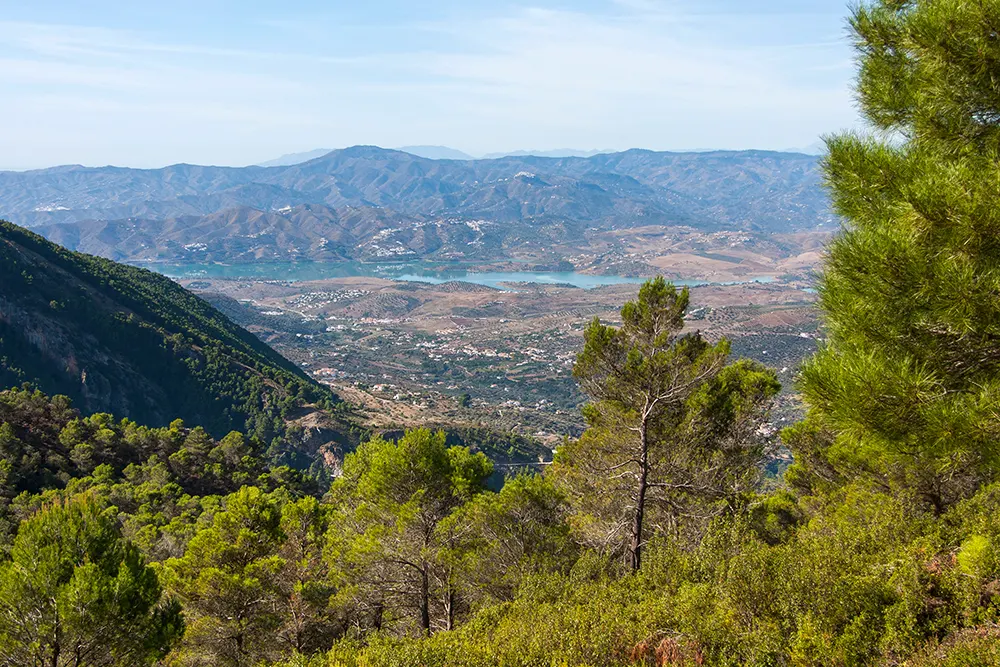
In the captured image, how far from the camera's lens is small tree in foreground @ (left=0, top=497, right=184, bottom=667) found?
322 inches

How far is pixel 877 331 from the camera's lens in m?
5.18

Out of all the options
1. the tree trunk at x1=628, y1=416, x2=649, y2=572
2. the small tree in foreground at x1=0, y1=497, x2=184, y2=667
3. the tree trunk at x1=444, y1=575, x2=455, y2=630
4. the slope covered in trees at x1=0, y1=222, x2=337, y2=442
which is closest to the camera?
the small tree in foreground at x1=0, y1=497, x2=184, y2=667

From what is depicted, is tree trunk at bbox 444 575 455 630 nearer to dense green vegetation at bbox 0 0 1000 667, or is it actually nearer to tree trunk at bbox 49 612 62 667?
dense green vegetation at bbox 0 0 1000 667

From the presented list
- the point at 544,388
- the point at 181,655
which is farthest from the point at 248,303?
the point at 181,655

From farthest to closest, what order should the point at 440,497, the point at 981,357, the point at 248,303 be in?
the point at 248,303
the point at 440,497
the point at 981,357

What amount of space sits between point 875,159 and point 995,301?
1685 millimetres

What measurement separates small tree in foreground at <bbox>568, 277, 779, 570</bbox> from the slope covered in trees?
59.9 m

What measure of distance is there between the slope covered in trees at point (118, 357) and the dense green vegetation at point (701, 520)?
5506cm

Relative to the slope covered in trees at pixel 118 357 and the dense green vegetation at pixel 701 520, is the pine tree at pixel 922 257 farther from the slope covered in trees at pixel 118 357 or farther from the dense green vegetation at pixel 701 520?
the slope covered in trees at pixel 118 357

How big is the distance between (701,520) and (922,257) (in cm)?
875

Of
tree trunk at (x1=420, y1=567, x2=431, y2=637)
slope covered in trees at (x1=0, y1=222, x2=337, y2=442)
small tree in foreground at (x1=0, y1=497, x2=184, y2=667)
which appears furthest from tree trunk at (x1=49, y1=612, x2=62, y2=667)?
slope covered in trees at (x1=0, y1=222, x2=337, y2=442)

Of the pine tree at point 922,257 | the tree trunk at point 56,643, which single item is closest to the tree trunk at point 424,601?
the tree trunk at point 56,643

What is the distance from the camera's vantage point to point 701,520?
479 inches

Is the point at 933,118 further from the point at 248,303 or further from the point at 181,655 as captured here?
the point at 248,303
